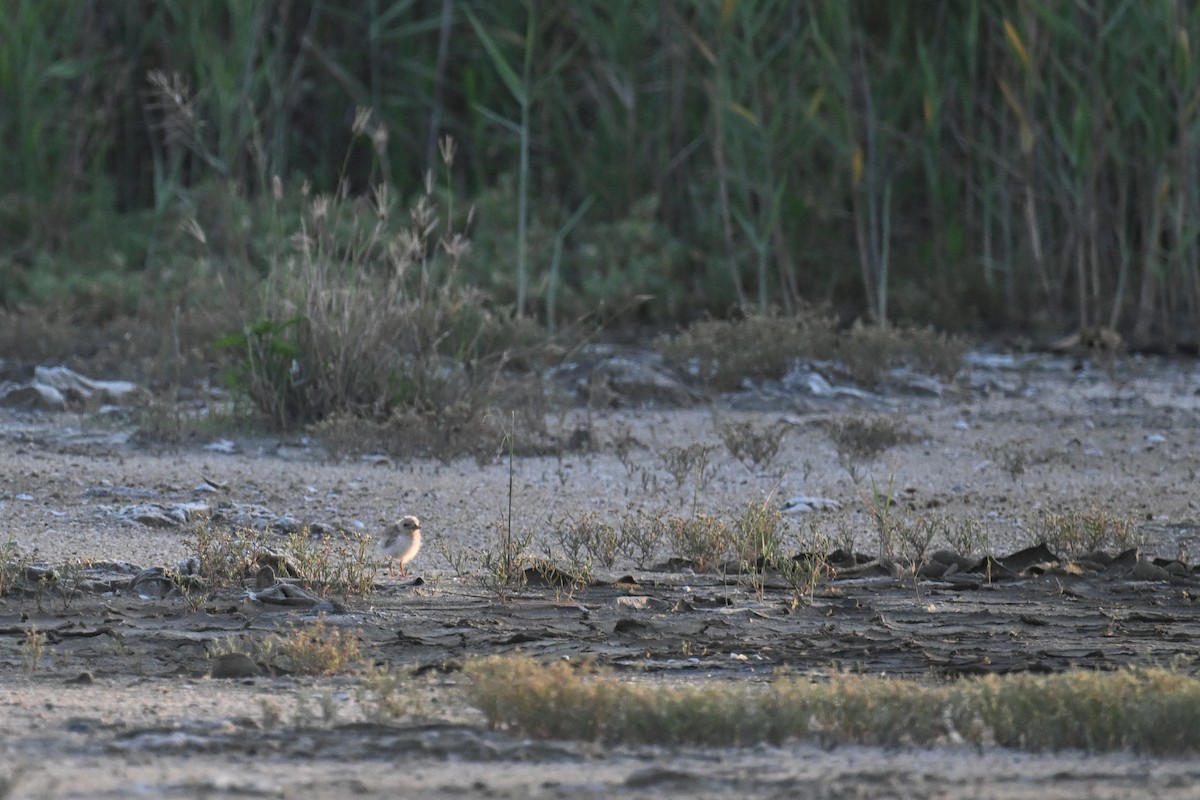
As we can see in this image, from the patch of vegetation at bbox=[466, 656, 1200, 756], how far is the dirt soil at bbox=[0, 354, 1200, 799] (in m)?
0.05

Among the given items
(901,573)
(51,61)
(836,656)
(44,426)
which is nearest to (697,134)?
(51,61)

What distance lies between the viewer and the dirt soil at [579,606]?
3.15 m

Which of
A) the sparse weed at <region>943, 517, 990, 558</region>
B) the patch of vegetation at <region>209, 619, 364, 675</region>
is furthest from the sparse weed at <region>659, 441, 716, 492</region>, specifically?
the patch of vegetation at <region>209, 619, 364, 675</region>

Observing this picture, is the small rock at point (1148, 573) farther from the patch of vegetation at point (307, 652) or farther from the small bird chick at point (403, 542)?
the patch of vegetation at point (307, 652)

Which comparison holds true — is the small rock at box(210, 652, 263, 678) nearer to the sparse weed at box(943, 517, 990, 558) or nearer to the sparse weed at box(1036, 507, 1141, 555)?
the sparse weed at box(943, 517, 990, 558)

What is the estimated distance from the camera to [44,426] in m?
7.44

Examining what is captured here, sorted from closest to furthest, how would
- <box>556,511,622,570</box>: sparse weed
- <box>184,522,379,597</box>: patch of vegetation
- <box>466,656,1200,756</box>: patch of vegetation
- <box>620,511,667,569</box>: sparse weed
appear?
<box>466,656,1200,756</box>: patch of vegetation
<box>184,522,379,597</box>: patch of vegetation
<box>556,511,622,570</box>: sparse weed
<box>620,511,667,569</box>: sparse weed

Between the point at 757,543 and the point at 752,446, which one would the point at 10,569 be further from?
the point at 752,446

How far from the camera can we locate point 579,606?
4633 millimetres

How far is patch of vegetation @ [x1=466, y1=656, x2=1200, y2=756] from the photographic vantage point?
3334 millimetres

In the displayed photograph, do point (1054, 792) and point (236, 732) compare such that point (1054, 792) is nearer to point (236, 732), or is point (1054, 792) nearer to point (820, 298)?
point (236, 732)

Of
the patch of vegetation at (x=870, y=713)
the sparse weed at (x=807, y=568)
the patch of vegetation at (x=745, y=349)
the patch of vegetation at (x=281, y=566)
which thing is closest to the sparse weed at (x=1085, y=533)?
the sparse weed at (x=807, y=568)

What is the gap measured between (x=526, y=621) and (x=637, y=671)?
0.56m

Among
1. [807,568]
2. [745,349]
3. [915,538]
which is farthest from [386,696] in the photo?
[745,349]
